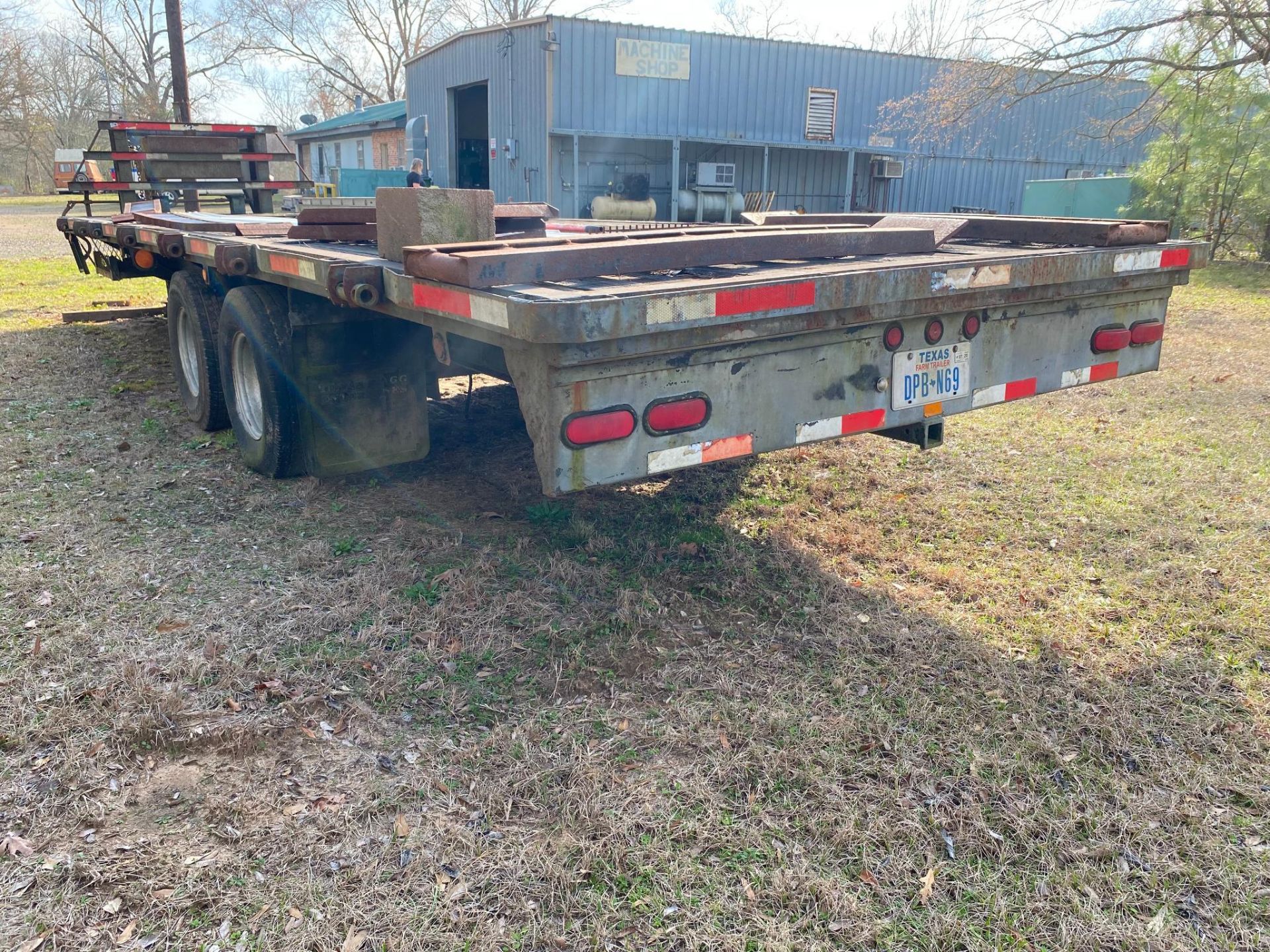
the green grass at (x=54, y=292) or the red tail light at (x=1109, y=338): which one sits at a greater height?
the red tail light at (x=1109, y=338)

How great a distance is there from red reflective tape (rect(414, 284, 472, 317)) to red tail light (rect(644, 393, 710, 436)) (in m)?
0.61

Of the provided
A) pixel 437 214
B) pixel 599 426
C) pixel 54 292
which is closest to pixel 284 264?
pixel 437 214

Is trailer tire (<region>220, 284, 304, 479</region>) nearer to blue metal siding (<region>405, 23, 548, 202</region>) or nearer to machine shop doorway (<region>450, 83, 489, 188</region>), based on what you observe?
blue metal siding (<region>405, 23, 548, 202</region>)

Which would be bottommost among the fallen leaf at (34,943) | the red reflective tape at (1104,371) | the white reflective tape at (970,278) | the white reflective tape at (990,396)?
the fallen leaf at (34,943)

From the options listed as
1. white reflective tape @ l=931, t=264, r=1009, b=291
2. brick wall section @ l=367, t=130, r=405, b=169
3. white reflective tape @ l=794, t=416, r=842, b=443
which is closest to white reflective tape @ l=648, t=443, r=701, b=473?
white reflective tape @ l=794, t=416, r=842, b=443

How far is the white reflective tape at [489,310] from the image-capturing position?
251 cm

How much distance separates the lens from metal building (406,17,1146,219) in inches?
698

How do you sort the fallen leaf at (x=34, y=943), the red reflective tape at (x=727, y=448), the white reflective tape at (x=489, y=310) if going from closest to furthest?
the fallen leaf at (x=34, y=943) < the white reflective tape at (x=489, y=310) < the red reflective tape at (x=727, y=448)

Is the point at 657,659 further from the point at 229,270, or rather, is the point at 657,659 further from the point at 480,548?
the point at 229,270

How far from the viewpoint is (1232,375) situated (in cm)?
768

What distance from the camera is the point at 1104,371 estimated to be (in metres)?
3.93

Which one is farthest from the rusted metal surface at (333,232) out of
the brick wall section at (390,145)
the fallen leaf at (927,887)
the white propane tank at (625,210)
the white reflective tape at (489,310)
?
the brick wall section at (390,145)

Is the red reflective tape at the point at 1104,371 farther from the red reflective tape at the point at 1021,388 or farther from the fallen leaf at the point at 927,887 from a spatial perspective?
the fallen leaf at the point at 927,887

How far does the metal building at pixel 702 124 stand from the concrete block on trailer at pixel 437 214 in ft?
49.2
